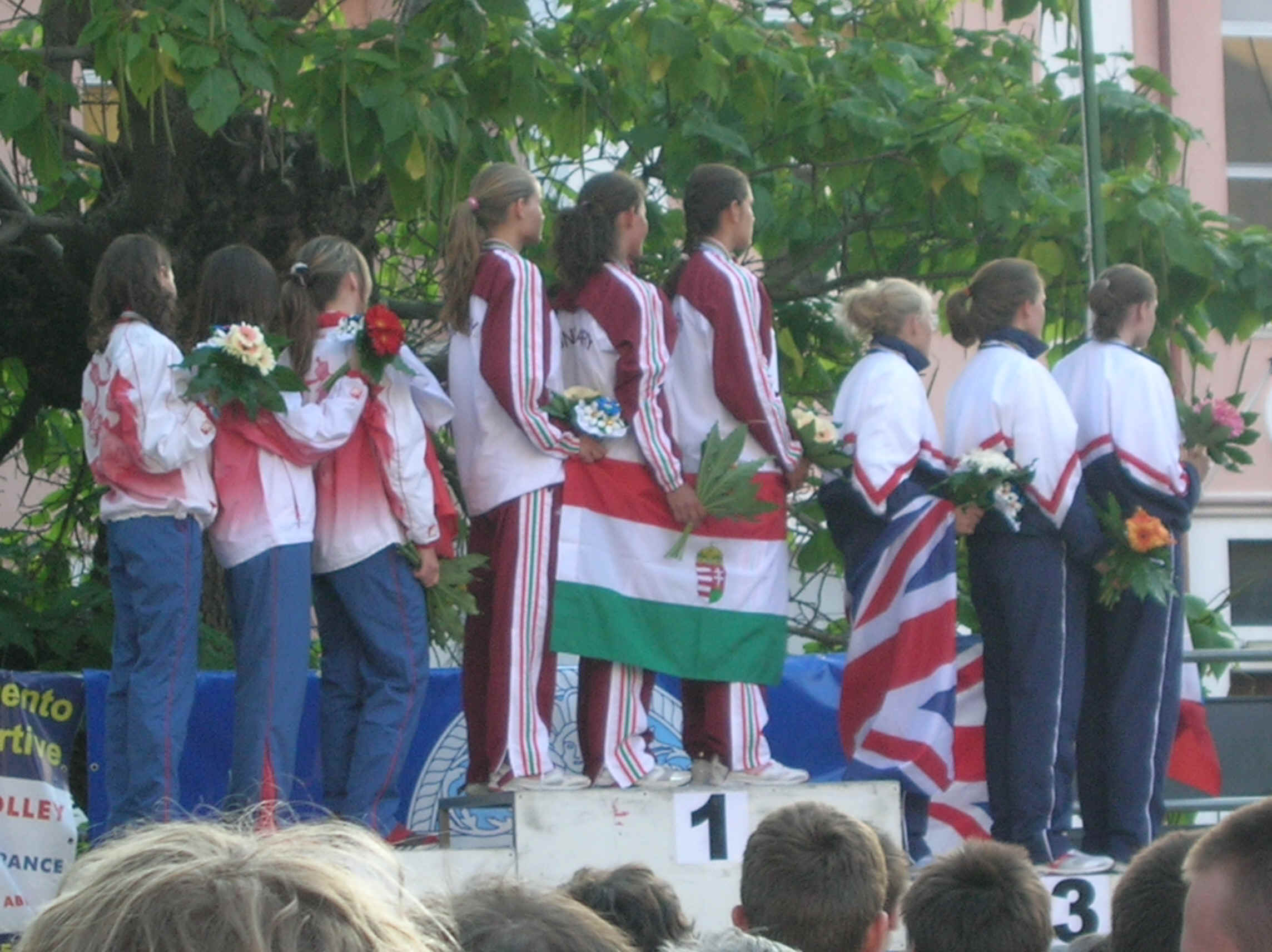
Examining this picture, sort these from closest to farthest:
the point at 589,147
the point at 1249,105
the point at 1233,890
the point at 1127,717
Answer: the point at 1233,890 → the point at 1127,717 → the point at 589,147 → the point at 1249,105

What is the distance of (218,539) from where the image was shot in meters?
5.34

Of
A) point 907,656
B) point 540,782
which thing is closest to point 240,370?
point 540,782

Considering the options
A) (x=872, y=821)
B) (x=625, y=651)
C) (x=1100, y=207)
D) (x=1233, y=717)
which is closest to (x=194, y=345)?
(x=625, y=651)

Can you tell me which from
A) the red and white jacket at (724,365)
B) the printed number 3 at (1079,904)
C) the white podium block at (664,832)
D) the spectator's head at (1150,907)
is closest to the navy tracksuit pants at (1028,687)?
the printed number 3 at (1079,904)

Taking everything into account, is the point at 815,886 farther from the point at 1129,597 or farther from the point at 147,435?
the point at 1129,597

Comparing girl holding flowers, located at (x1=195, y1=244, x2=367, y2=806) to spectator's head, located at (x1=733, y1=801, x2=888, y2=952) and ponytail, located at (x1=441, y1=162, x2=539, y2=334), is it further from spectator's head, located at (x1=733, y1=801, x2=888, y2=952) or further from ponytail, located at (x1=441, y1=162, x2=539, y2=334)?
spectator's head, located at (x1=733, y1=801, x2=888, y2=952)

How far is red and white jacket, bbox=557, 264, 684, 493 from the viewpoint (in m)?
5.66

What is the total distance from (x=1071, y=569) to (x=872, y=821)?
3.74 feet

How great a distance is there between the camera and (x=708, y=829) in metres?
5.39

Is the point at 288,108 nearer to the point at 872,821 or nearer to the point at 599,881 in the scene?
the point at 872,821

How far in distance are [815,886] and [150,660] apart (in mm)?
2240

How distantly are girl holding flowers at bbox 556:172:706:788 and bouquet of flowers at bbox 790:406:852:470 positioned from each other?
419 millimetres

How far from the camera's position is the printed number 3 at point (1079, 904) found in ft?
18.9

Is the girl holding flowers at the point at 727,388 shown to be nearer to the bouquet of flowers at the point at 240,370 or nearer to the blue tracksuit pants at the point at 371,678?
the blue tracksuit pants at the point at 371,678
